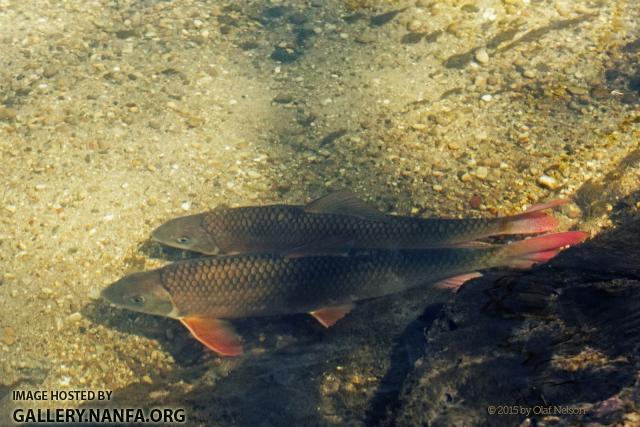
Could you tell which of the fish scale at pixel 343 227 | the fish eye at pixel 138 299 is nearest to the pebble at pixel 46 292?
the fish eye at pixel 138 299

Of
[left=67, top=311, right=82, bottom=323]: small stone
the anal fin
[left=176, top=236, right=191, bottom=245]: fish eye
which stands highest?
the anal fin

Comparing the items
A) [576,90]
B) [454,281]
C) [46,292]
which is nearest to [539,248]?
[454,281]

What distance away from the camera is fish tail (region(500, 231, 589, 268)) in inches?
149

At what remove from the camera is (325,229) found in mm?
4285

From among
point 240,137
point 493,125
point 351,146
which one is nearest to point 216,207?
point 240,137

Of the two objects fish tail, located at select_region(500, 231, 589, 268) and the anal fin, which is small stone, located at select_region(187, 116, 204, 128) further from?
fish tail, located at select_region(500, 231, 589, 268)

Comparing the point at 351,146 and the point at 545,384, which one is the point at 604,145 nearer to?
the point at 351,146

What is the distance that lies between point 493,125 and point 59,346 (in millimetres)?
4471

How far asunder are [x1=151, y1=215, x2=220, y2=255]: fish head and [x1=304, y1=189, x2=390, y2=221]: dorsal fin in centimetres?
91

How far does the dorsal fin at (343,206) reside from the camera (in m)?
Result: 4.31

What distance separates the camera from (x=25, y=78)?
6129mm

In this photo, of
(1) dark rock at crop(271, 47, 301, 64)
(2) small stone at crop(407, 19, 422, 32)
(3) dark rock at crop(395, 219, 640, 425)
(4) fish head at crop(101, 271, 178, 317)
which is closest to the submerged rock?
(3) dark rock at crop(395, 219, 640, 425)

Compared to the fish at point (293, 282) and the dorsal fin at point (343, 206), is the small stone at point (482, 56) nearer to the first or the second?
the dorsal fin at point (343, 206)

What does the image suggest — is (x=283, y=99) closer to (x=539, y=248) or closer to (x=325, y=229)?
(x=325, y=229)
